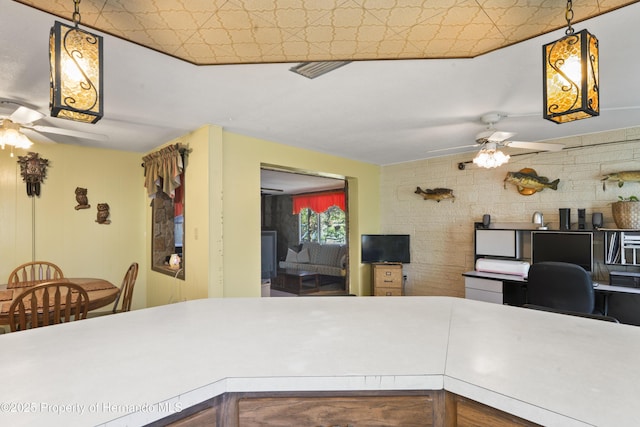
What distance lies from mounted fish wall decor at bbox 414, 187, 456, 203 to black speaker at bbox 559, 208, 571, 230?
1255 mm

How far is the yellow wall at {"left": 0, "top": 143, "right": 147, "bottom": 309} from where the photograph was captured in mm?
3580

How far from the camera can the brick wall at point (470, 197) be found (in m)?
3.33

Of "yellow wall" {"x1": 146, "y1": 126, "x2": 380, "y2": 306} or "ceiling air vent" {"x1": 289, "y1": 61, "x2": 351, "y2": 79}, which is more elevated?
"ceiling air vent" {"x1": 289, "y1": 61, "x2": 351, "y2": 79}

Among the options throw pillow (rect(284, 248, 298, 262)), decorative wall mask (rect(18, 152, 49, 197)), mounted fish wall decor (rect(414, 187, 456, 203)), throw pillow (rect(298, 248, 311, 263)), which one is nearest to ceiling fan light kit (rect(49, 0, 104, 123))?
decorative wall mask (rect(18, 152, 49, 197))

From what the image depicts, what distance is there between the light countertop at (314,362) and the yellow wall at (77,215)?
3.38m

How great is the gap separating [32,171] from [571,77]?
4728mm

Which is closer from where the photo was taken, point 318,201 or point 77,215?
point 77,215

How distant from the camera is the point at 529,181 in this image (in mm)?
3656

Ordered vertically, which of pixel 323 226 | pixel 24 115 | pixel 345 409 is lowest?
pixel 345 409

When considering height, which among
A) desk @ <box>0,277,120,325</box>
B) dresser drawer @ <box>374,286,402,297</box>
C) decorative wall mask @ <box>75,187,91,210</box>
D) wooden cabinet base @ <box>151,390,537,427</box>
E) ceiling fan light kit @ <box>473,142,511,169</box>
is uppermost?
ceiling fan light kit @ <box>473,142,511,169</box>

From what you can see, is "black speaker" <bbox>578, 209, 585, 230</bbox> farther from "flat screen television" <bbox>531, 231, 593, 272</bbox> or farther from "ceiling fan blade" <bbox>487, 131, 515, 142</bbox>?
"ceiling fan blade" <bbox>487, 131, 515, 142</bbox>

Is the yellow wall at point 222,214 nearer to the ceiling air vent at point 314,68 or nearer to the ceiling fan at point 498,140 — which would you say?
the ceiling air vent at point 314,68

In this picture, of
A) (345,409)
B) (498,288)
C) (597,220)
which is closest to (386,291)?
(498,288)

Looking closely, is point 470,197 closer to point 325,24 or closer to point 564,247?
point 564,247
